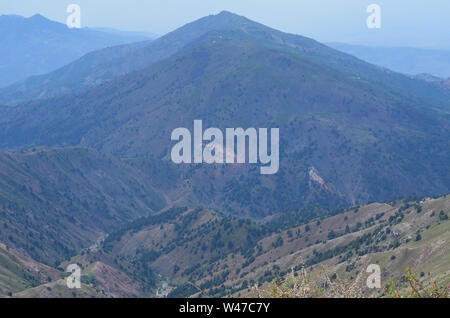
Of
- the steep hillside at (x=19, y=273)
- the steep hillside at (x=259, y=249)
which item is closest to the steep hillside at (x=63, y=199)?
the steep hillside at (x=259, y=249)

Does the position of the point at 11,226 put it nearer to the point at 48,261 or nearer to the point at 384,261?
the point at 48,261

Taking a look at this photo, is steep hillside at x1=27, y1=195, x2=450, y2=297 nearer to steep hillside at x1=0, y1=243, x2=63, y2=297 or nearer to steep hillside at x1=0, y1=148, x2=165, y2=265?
steep hillside at x1=0, y1=243, x2=63, y2=297

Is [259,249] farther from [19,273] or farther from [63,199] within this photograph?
[63,199]

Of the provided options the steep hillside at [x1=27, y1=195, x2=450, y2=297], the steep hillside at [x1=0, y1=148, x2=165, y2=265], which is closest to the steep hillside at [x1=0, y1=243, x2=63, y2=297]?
the steep hillside at [x1=27, y1=195, x2=450, y2=297]

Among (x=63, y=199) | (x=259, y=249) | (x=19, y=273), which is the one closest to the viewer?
(x=19, y=273)

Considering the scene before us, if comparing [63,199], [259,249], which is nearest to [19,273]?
[259,249]

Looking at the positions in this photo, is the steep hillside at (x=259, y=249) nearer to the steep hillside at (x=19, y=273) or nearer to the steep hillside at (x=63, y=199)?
the steep hillside at (x=19, y=273)

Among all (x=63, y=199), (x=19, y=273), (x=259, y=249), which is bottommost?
(x=63, y=199)

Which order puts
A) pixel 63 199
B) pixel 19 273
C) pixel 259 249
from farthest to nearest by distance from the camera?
pixel 63 199 < pixel 259 249 < pixel 19 273

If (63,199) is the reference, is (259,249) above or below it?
above

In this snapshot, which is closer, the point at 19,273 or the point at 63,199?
the point at 19,273
